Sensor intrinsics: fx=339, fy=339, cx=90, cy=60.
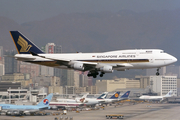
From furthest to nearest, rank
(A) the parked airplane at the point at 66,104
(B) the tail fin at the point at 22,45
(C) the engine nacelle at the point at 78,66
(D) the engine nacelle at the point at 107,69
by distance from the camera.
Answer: (A) the parked airplane at the point at 66,104
(B) the tail fin at the point at 22,45
(C) the engine nacelle at the point at 78,66
(D) the engine nacelle at the point at 107,69

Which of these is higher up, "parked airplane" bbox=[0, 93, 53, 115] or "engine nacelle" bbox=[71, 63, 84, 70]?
"engine nacelle" bbox=[71, 63, 84, 70]

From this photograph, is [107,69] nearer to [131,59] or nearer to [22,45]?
[131,59]

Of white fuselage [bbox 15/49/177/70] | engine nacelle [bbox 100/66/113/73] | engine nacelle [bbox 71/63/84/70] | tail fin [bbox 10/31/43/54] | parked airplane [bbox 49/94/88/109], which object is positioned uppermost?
tail fin [bbox 10/31/43/54]

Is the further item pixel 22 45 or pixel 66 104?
pixel 66 104

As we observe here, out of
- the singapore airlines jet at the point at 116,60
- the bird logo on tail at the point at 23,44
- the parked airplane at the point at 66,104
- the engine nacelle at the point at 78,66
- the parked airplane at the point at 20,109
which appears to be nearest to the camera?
the singapore airlines jet at the point at 116,60

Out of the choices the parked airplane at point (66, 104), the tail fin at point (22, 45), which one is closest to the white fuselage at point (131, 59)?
the tail fin at point (22, 45)

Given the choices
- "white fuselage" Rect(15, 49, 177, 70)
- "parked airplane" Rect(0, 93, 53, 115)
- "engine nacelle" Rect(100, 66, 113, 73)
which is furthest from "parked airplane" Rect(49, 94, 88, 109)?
"engine nacelle" Rect(100, 66, 113, 73)

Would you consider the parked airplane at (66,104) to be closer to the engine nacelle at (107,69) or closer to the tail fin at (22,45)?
the tail fin at (22,45)

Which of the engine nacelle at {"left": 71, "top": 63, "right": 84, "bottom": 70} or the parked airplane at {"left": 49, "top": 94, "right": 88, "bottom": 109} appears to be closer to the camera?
the engine nacelle at {"left": 71, "top": 63, "right": 84, "bottom": 70}

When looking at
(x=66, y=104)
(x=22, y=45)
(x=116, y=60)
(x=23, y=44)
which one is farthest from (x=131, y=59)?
(x=66, y=104)

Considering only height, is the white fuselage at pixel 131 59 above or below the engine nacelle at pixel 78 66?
above

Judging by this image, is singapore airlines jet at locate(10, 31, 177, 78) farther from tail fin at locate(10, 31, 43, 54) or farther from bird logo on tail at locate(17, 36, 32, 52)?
bird logo on tail at locate(17, 36, 32, 52)

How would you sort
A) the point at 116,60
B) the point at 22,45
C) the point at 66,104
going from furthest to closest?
the point at 66,104
the point at 22,45
the point at 116,60

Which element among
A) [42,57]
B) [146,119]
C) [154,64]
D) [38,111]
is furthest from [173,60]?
[38,111]
